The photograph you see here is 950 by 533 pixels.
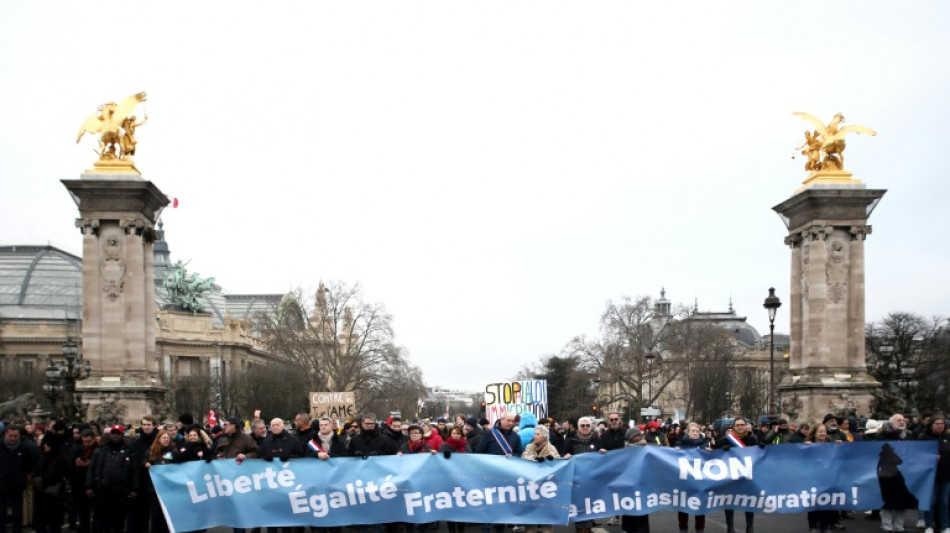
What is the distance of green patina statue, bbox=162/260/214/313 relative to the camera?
123875 mm

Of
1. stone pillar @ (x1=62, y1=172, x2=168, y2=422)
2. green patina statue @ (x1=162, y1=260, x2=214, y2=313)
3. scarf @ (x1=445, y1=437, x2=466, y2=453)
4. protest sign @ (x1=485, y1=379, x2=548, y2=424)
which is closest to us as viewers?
scarf @ (x1=445, y1=437, x2=466, y2=453)

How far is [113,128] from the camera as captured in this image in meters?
38.5

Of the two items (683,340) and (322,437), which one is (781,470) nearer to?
(322,437)

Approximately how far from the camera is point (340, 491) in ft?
49.9

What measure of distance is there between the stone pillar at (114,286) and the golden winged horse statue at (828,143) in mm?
23594

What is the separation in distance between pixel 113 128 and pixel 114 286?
5370 mm

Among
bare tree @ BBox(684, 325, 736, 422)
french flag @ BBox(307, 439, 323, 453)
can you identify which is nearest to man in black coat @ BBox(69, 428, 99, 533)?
french flag @ BBox(307, 439, 323, 453)

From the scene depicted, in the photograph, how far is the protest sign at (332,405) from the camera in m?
36.8

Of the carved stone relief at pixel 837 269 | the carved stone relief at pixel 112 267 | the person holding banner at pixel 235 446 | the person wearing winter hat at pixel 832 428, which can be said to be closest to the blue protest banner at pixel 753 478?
the person wearing winter hat at pixel 832 428

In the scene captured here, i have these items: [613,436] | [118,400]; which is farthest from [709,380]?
[613,436]

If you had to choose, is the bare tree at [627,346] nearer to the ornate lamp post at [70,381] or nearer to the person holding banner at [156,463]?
the ornate lamp post at [70,381]

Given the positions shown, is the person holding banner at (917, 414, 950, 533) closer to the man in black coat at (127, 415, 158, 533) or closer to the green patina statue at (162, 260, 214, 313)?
the man in black coat at (127, 415, 158, 533)

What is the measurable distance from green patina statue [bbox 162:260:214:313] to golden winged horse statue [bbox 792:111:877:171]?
9319 centimetres

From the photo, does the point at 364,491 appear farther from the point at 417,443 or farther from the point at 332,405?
the point at 332,405
